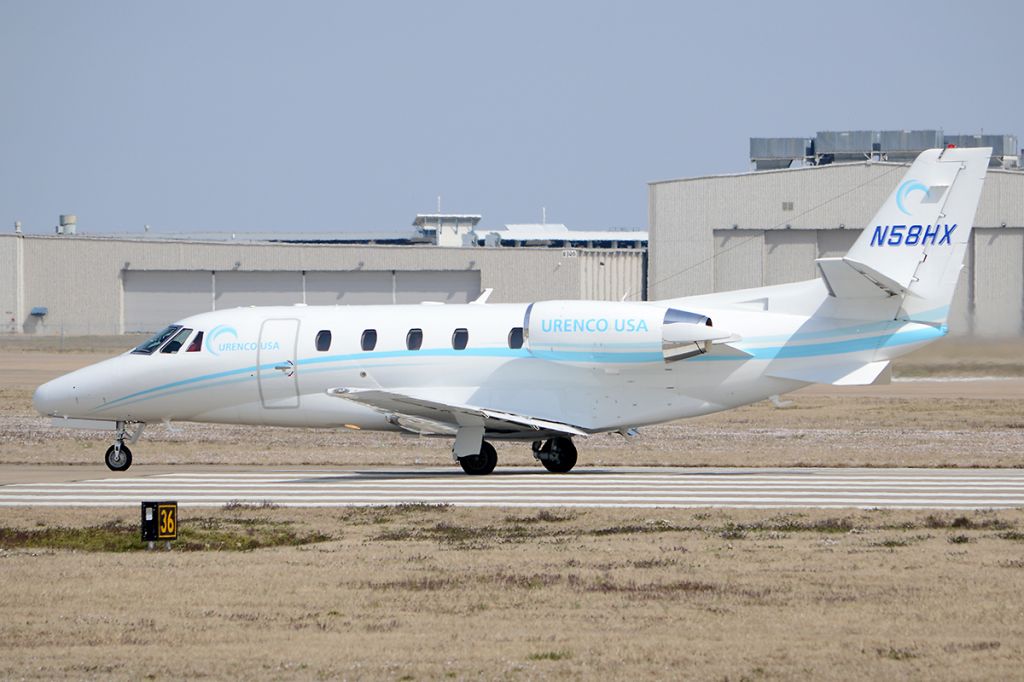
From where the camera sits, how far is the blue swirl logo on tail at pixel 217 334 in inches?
1126

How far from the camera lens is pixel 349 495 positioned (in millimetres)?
23438

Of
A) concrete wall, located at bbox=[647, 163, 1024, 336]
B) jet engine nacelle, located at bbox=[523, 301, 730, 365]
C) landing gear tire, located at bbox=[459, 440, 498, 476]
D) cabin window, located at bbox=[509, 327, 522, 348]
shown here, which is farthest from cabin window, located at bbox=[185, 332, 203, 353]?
concrete wall, located at bbox=[647, 163, 1024, 336]

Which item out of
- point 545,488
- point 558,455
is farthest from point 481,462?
point 545,488

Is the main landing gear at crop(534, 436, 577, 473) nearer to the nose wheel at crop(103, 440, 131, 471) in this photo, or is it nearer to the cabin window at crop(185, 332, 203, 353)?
the cabin window at crop(185, 332, 203, 353)

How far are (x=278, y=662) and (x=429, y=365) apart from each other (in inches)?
638

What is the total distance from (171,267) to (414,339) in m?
61.3

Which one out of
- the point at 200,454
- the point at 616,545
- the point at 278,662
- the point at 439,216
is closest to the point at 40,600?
the point at 278,662

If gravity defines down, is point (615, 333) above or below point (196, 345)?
above

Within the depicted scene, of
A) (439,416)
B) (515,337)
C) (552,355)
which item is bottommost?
(439,416)

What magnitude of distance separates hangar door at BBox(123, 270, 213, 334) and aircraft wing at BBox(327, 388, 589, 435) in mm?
61266

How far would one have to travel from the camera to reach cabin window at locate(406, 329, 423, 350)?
2753 centimetres

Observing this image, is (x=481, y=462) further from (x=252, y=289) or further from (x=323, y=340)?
(x=252, y=289)

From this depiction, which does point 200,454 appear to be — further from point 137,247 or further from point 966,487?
point 137,247

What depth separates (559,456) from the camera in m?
28.1
